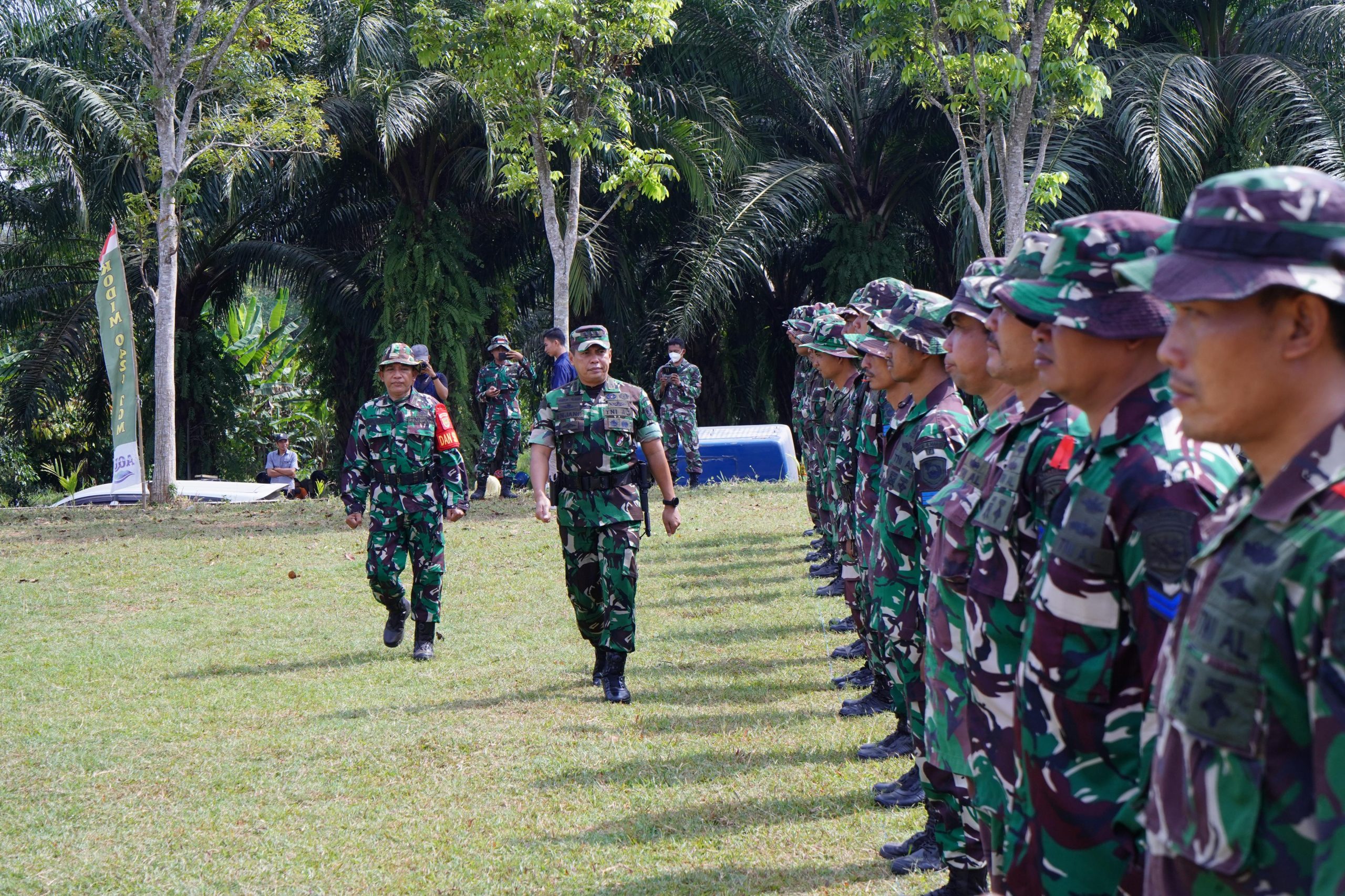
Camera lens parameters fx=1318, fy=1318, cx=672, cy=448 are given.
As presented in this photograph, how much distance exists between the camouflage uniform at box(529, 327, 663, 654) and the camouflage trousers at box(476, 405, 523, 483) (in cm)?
889

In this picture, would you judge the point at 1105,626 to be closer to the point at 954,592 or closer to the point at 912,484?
the point at 954,592

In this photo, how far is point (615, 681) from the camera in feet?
24.4

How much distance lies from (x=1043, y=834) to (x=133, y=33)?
1749 centimetres

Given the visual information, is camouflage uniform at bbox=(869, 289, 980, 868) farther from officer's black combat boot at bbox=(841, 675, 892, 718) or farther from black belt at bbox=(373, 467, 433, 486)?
black belt at bbox=(373, 467, 433, 486)

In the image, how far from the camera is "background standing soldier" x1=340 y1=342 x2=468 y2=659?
8602mm

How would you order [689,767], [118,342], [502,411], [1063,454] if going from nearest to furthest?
1. [1063,454]
2. [689,767]
3. [118,342]
4. [502,411]

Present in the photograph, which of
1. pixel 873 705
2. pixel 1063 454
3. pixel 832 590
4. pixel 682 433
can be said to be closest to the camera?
pixel 1063 454

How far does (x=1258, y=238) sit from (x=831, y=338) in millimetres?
5852

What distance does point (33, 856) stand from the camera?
518 centimetres

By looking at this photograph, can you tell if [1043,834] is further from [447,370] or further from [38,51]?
[38,51]

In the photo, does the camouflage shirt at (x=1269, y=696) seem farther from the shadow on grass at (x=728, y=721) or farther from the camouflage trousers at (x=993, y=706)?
the shadow on grass at (x=728, y=721)

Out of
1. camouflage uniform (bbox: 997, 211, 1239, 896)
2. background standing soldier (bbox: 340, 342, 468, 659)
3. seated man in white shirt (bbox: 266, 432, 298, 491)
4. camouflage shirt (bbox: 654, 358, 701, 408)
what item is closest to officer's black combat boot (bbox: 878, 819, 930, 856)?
camouflage uniform (bbox: 997, 211, 1239, 896)

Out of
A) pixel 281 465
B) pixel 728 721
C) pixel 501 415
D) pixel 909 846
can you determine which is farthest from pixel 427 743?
pixel 281 465

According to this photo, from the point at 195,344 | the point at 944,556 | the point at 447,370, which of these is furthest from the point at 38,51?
the point at 944,556
